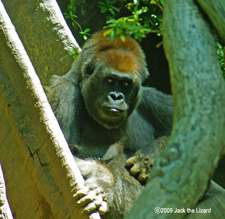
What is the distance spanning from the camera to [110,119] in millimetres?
5273

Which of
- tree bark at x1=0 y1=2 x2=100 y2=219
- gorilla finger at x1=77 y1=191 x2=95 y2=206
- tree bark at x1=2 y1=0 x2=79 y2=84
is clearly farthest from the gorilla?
gorilla finger at x1=77 y1=191 x2=95 y2=206

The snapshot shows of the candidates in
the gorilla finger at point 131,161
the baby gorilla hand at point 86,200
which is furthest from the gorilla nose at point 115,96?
the baby gorilla hand at point 86,200

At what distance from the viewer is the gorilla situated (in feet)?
16.1

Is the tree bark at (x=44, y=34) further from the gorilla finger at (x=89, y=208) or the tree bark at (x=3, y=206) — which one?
the gorilla finger at (x=89, y=208)

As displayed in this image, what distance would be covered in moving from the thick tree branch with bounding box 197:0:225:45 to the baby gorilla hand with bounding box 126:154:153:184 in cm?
263

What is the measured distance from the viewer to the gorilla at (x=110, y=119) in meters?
4.91

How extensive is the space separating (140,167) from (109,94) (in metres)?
0.97

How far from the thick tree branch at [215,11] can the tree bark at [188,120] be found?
0.06 metres

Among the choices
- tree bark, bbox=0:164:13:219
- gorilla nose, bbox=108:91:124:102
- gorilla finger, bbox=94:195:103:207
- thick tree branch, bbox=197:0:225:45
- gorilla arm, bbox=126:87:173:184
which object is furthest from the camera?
gorilla arm, bbox=126:87:173:184

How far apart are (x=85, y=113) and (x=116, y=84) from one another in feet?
2.09

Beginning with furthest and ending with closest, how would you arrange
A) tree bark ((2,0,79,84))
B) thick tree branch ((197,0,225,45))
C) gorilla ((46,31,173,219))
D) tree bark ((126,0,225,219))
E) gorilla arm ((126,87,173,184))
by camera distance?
1. tree bark ((2,0,79,84))
2. gorilla arm ((126,87,173,184))
3. gorilla ((46,31,173,219))
4. thick tree branch ((197,0,225,45))
5. tree bark ((126,0,225,219))

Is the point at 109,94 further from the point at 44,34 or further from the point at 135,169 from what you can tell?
the point at 44,34

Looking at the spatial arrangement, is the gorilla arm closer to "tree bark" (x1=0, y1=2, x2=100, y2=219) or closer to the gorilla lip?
the gorilla lip

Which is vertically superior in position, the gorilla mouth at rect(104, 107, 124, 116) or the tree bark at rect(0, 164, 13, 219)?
the gorilla mouth at rect(104, 107, 124, 116)
